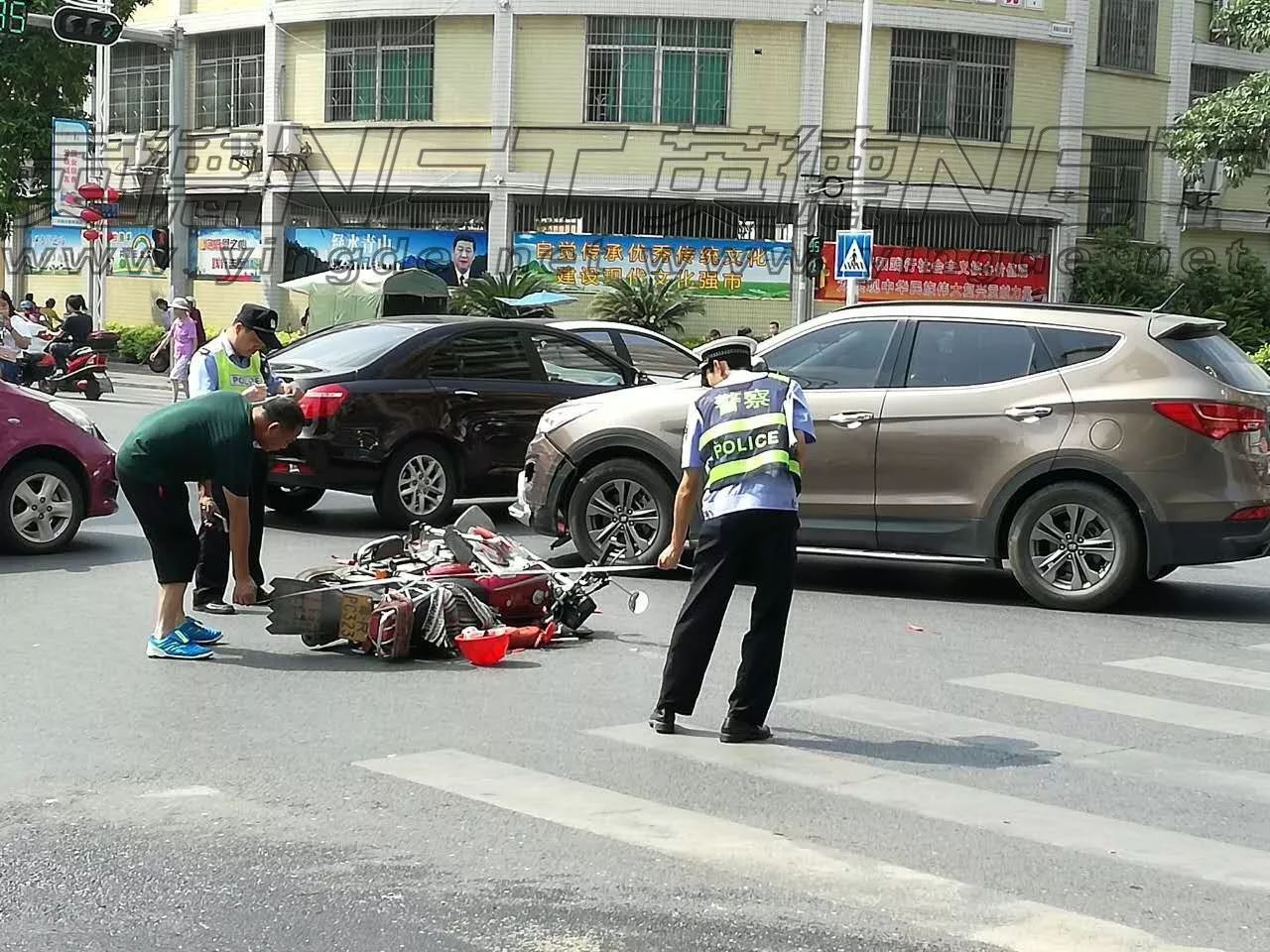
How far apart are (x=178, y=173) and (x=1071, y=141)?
18.9 meters

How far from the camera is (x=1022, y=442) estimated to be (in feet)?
34.7

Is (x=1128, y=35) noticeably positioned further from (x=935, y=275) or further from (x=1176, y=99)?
(x=935, y=275)

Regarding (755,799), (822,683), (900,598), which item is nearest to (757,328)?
(900,598)

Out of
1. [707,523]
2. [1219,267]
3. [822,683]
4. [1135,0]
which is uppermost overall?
[1135,0]

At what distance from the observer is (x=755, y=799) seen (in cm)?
620

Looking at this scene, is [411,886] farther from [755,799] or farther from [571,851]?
[755,799]

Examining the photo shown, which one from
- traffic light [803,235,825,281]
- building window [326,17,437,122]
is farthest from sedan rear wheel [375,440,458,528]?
building window [326,17,437,122]

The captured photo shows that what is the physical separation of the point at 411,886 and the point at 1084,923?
1901mm

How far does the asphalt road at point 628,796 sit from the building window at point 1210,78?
32067mm

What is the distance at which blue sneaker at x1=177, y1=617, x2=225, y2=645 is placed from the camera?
28.0 feet

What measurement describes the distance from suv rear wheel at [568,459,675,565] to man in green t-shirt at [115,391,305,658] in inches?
132

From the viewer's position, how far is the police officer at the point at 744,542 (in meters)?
7.12

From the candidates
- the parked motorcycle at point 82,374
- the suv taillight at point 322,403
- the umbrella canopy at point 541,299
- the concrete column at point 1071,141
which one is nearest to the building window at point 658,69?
the umbrella canopy at point 541,299

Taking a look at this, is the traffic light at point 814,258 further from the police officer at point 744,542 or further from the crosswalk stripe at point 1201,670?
the police officer at point 744,542
